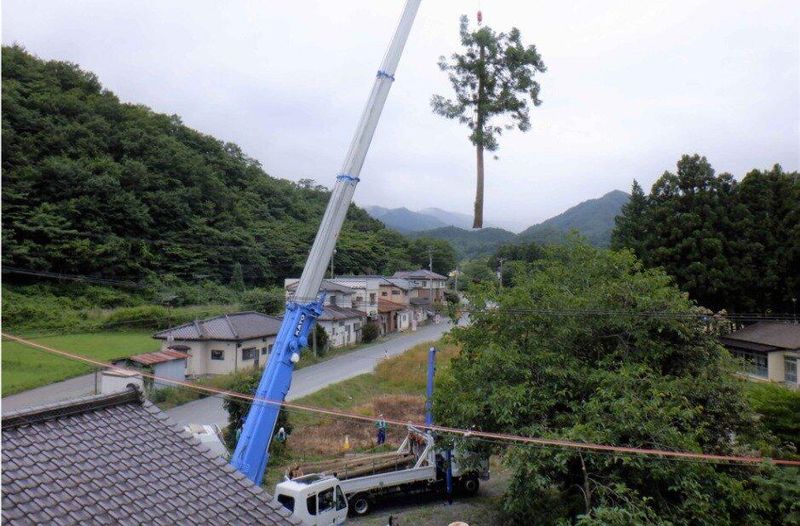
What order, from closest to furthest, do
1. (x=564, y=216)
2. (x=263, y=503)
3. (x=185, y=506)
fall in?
(x=185, y=506), (x=263, y=503), (x=564, y=216)

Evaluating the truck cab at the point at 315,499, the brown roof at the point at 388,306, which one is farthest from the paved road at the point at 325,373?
the truck cab at the point at 315,499

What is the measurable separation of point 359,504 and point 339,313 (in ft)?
76.1

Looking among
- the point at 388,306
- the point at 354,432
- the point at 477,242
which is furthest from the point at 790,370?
the point at 477,242

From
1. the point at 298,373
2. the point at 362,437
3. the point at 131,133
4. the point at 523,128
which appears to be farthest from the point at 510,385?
the point at 131,133

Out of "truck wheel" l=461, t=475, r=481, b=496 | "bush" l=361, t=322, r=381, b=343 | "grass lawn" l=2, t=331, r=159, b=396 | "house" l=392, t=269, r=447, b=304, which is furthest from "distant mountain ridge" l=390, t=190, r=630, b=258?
"truck wheel" l=461, t=475, r=481, b=496

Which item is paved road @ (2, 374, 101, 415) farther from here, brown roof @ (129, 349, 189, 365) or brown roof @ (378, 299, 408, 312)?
brown roof @ (378, 299, 408, 312)

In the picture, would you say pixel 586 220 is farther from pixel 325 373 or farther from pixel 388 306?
pixel 325 373

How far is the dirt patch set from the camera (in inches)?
716

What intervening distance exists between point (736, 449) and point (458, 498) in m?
7.19

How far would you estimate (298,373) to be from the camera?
1106 inches

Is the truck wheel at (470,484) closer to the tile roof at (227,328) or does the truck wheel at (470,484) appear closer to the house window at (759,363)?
the tile roof at (227,328)

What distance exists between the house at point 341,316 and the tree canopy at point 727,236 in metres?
18.5

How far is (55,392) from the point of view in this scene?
1920 cm

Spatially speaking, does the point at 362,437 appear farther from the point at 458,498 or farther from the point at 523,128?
the point at 523,128
